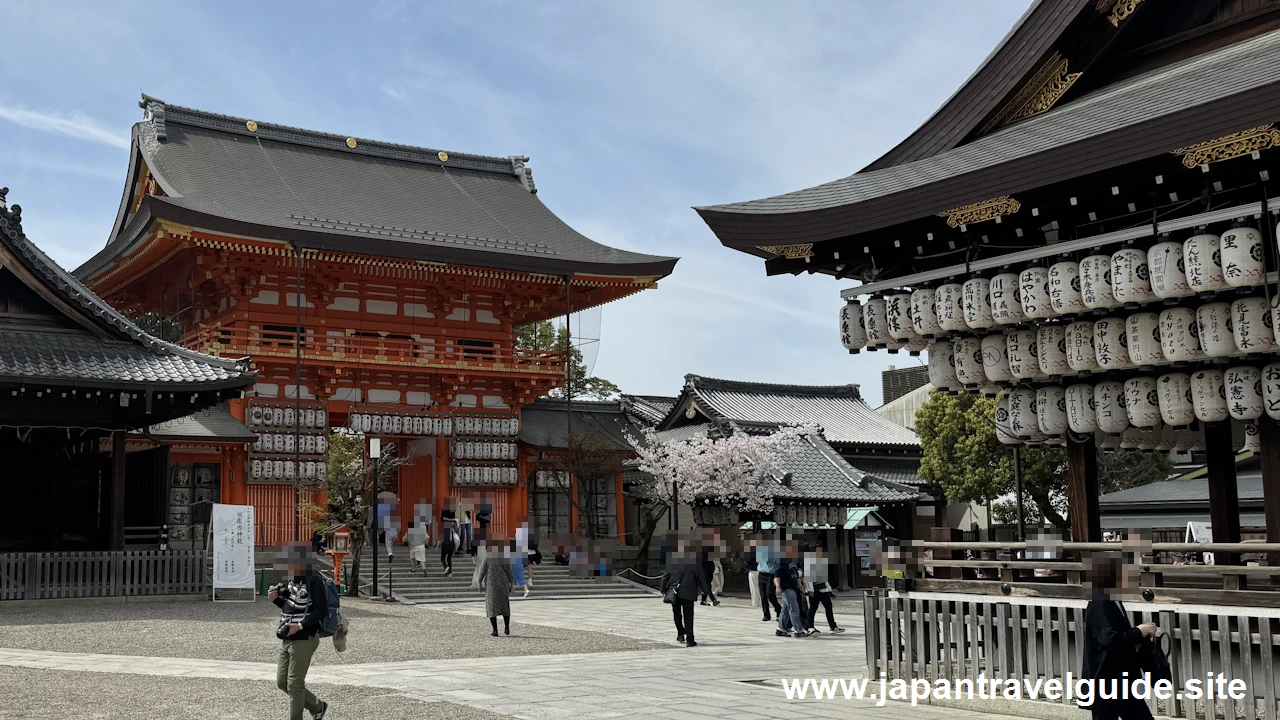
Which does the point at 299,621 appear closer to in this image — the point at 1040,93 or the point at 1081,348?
the point at 1081,348

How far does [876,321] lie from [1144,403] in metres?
2.88

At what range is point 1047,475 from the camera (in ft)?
113

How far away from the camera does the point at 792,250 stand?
1273 centimetres

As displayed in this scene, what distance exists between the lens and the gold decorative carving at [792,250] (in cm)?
1264

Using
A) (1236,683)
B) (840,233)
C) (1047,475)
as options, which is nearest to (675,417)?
(1047,475)

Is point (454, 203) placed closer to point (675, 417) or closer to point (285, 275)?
point (285, 275)

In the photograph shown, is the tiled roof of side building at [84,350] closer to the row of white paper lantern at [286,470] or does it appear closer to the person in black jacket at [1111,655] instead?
the row of white paper lantern at [286,470]

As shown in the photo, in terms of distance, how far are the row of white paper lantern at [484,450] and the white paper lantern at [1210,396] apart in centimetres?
2566

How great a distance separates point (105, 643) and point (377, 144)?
27.1m

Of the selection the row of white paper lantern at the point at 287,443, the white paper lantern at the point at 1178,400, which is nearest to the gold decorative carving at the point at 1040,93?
the white paper lantern at the point at 1178,400

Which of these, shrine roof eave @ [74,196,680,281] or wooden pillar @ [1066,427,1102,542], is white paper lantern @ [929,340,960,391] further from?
shrine roof eave @ [74,196,680,281]

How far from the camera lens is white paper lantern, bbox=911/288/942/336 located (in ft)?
41.0

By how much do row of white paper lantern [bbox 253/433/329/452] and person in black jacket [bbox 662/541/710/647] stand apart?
55.5ft

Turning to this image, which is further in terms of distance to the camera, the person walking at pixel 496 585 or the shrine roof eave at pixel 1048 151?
the person walking at pixel 496 585
